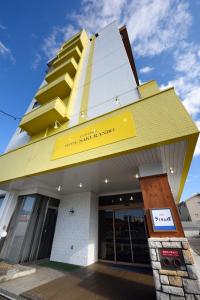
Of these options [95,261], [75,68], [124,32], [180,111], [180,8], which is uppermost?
[124,32]

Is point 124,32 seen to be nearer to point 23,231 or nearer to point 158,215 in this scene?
point 158,215

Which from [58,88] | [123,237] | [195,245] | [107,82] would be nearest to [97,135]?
[107,82]

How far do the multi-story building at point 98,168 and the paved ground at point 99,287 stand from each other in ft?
4.22

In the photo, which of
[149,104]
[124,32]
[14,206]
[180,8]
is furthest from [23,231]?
[124,32]

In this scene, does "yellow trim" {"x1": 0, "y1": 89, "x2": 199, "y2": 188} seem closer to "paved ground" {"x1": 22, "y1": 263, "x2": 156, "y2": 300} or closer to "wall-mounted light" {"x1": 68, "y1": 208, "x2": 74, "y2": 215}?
"paved ground" {"x1": 22, "y1": 263, "x2": 156, "y2": 300}

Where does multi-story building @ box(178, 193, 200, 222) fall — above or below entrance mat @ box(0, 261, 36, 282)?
above

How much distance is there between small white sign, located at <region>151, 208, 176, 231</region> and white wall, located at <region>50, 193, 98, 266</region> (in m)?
4.27

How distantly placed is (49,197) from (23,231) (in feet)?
5.87

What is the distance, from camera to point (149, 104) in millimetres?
3607

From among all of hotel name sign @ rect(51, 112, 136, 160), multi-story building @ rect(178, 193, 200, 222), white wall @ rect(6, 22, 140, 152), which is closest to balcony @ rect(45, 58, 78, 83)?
white wall @ rect(6, 22, 140, 152)

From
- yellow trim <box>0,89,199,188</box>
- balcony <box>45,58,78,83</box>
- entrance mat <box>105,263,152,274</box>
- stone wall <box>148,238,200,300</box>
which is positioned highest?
balcony <box>45,58,78,83</box>

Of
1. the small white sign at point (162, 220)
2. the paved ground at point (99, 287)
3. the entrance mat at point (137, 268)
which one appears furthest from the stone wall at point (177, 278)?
the entrance mat at point (137, 268)

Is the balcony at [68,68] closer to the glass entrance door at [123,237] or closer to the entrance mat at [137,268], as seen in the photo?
the glass entrance door at [123,237]

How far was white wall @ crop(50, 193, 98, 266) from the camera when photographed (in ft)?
20.1
